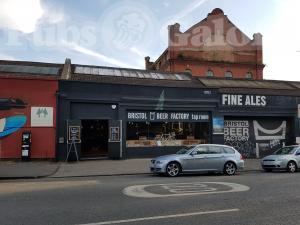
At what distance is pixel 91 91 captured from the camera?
22.6 m

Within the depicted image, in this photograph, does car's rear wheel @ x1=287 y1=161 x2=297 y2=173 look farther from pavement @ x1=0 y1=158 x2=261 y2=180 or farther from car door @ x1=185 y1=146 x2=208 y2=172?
car door @ x1=185 y1=146 x2=208 y2=172

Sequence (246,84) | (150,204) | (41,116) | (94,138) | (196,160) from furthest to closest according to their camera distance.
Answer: (246,84) < (94,138) < (41,116) < (196,160) < (150,204)

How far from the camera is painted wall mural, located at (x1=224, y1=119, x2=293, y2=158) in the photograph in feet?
87.1

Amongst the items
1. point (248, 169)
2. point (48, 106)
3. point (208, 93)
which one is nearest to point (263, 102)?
point (208, 93)

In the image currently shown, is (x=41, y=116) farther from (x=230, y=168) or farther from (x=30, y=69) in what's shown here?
(x=230, y=168)

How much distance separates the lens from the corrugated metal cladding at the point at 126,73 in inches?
1057

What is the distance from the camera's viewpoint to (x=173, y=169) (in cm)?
1622

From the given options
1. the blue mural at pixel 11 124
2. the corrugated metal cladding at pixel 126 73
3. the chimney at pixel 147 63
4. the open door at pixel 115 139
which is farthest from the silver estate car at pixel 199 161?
the chimney at pixel 147 63

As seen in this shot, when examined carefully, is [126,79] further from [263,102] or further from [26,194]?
[26,194]

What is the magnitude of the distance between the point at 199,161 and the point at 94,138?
8.59 metres

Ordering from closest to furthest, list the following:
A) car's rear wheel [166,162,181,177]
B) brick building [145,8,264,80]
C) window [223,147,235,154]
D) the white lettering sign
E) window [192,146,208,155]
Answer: car's rear wheel [166,162,181,177], window [192,146,208,155], window [223,147,235,154], the white lettering sign, brick building [145,8,264,80]

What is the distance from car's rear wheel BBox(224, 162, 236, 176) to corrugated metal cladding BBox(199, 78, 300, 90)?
10934mm

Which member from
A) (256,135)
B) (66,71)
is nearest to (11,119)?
(66,71)

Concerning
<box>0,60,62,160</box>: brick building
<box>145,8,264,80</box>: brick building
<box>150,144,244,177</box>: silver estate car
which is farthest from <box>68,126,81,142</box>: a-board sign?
<box>145,8,264,80</box>: brick building
